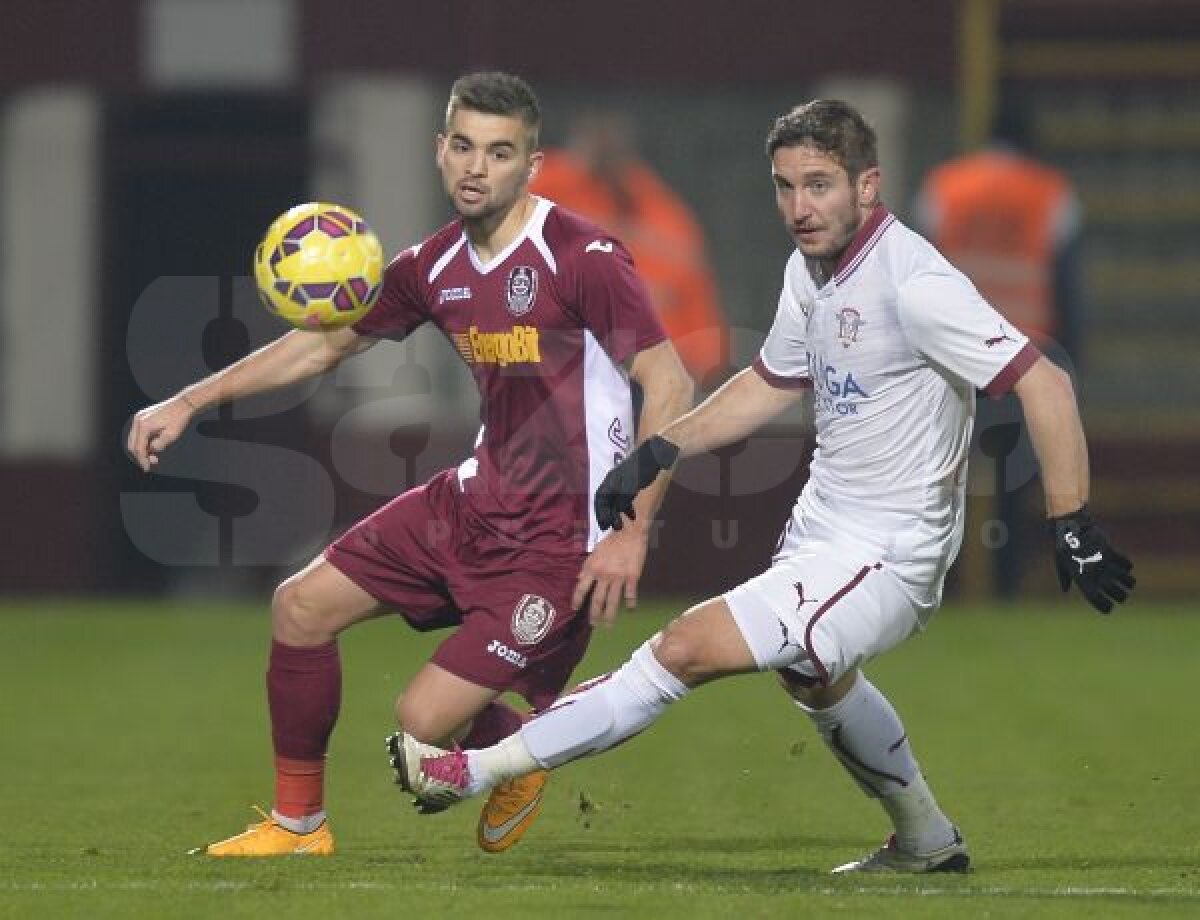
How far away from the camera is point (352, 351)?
7.93m

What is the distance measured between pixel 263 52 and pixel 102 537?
118 inches

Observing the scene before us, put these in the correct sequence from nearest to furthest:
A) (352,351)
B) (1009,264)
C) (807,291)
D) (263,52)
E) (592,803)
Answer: (807,291)
(352,351)
(592,803)
(1009,264)
(263,52)

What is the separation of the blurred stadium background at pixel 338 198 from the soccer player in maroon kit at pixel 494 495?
8330 millimetres

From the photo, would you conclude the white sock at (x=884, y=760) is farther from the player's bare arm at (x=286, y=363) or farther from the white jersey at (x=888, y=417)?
the player's bare arm at (x=286, y=363)

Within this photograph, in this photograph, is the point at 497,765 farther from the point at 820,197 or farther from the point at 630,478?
the point at 820,197

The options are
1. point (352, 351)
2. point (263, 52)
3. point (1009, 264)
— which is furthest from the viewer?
point (263, 52)

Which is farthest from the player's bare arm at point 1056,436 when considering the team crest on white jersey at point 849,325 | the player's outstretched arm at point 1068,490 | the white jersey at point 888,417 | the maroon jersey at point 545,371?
the maroon jersey at point 545,371

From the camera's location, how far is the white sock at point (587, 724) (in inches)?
265

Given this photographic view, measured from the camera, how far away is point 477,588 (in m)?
7.66

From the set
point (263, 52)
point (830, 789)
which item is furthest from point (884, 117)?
point (830, 789)

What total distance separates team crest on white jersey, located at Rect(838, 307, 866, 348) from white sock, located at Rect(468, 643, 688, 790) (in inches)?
36.5

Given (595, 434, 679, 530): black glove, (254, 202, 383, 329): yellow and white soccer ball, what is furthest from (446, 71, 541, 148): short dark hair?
(595, 434, 679, 530): black glove

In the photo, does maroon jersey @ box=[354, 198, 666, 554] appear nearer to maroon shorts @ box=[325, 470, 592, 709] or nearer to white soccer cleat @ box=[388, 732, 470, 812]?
maroon shorts @ box=[325, 470, 592, 709]

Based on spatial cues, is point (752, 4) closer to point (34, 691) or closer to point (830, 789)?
point (34, 691)
